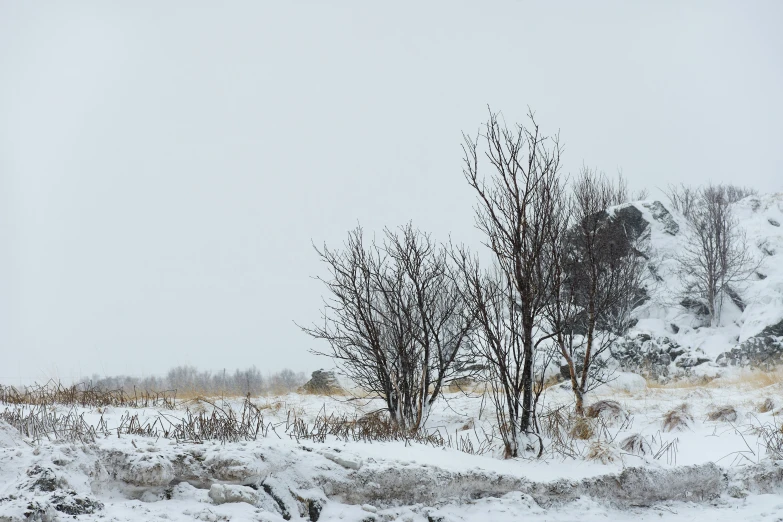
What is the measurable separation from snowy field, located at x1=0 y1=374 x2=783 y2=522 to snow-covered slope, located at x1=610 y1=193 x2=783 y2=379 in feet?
52.1

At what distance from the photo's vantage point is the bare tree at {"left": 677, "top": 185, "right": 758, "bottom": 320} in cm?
2417

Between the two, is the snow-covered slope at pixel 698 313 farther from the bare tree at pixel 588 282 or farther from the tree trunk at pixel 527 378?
the tree trunk at pixel 527 378

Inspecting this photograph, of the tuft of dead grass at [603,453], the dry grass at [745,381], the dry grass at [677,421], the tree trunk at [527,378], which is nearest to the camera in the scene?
the tuft of dead grass at [603,453]

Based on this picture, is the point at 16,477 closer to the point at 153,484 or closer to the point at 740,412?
the point at 153,484

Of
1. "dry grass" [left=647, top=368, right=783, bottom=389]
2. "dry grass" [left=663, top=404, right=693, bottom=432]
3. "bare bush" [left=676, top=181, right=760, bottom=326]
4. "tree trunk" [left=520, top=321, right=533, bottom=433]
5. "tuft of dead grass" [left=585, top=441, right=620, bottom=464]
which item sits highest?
"bare bush" [left=676, top=181, right=760, bottom=326]

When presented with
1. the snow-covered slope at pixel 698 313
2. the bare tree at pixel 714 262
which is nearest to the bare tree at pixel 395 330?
the snow-covered slope at pixel 698 313

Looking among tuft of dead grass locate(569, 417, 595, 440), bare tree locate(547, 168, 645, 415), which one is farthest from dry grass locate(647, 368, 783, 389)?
tuft of dead grass locate(569, 417, 595, 440)

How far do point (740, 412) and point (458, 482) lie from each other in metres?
7.35

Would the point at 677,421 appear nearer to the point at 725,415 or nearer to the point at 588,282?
the point at 725,415

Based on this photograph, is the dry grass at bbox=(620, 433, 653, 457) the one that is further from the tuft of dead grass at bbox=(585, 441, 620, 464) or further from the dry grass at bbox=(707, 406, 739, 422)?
the dry grass at bbox=(707, 406, 739, 422)

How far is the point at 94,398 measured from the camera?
709 cm

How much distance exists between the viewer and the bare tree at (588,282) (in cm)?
746

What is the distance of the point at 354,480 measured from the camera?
13.5ft

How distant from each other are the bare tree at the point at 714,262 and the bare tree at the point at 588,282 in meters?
2.44
